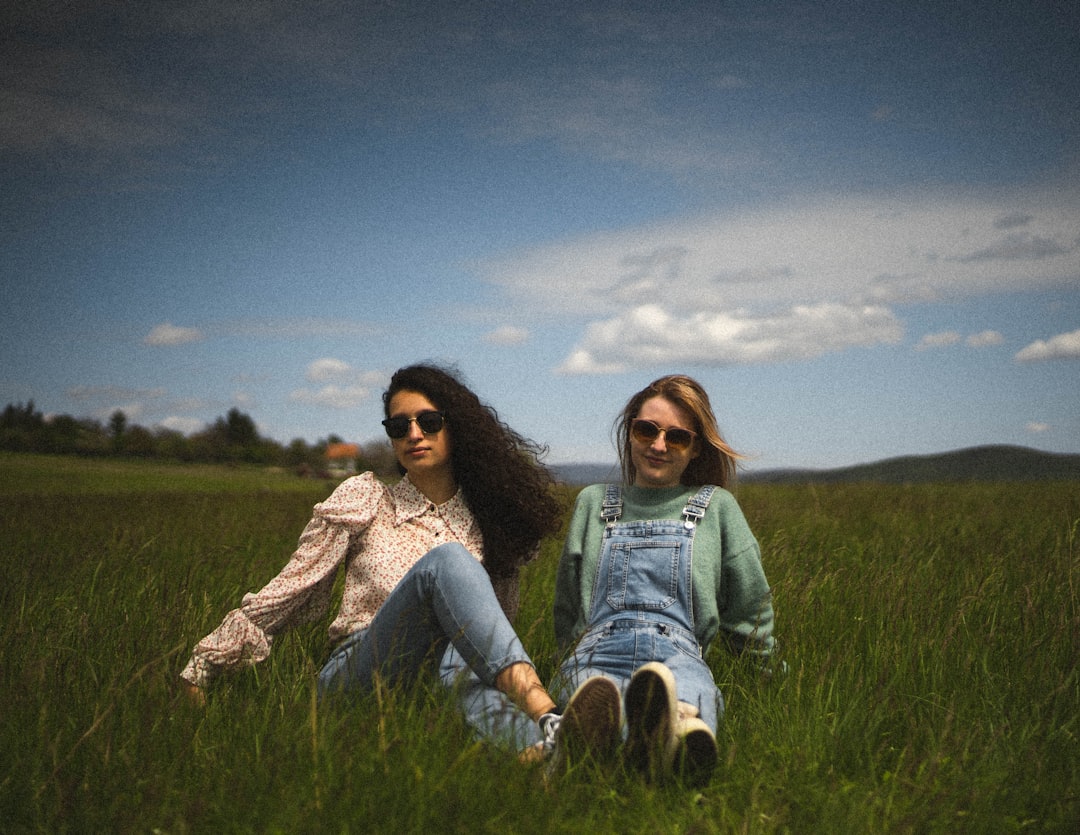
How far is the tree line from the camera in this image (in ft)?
49.3

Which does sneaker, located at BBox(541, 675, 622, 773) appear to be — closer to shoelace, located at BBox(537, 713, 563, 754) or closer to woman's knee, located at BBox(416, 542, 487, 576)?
shoelace, located at BBox(537, 713, 563, 754)

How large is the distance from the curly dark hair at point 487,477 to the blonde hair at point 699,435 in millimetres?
468

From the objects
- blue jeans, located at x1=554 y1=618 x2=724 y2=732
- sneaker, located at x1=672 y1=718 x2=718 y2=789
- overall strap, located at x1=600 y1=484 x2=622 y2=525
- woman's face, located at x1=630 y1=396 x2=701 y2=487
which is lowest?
sneaker, located at x1=672 y1=718 x2=718 y2=789

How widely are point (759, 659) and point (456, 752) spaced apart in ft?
4.86

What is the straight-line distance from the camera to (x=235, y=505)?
30.8ft

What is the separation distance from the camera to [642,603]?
306 centimetres

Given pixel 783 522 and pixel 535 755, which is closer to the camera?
pixel 535 755

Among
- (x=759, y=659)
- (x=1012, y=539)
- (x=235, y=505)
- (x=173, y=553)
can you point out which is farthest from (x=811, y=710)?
(x=235, y=505)

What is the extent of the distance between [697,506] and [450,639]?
1.12m

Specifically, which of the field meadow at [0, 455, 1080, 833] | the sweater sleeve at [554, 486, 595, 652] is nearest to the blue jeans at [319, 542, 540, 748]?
the field meadow at [0, 455, 1080, 833]

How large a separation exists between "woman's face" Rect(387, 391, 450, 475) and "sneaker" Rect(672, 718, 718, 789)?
4.75 feet

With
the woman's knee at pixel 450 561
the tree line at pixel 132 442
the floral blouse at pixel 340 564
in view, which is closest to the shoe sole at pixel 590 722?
the woman's knee at pixel 450 561

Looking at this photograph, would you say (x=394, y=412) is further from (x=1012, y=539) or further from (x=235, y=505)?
(x=235, y=505)

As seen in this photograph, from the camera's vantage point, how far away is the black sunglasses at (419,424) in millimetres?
3273
